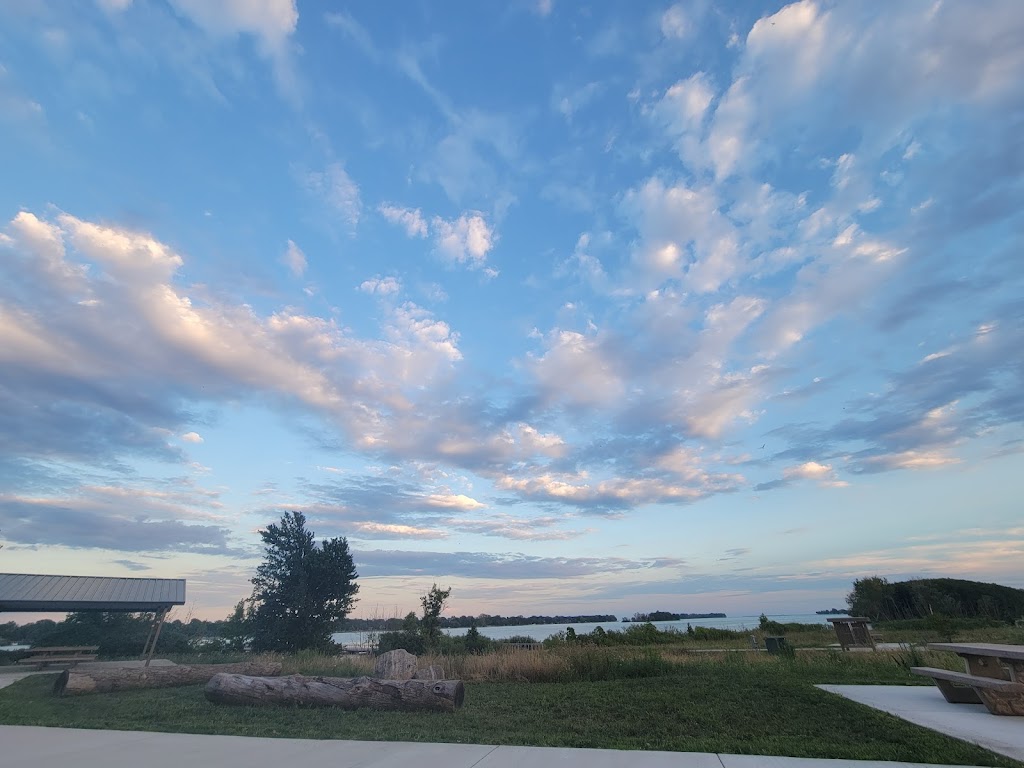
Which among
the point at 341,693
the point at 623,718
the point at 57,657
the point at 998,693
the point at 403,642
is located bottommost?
the point at 623,718

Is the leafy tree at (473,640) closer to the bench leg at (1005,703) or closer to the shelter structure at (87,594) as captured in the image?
the shelter structure at (87,594)

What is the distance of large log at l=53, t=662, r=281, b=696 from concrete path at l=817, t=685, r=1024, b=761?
504 inches

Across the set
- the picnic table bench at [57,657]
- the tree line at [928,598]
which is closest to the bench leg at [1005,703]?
the picnic table bench at [57,657]

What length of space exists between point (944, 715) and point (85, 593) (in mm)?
26994

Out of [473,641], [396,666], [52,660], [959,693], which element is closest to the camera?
[959,693]

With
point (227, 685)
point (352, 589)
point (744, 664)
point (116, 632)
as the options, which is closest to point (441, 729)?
point (227, 685)

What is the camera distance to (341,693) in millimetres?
9039

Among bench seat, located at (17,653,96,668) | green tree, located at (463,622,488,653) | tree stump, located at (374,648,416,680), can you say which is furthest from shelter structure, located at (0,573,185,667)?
tree stump, located at (374,648,416,680)

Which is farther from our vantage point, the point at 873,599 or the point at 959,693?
the point at 873,599

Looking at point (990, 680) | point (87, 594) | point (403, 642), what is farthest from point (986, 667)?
point (87, 594)

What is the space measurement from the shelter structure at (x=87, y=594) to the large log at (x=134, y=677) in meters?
7.47

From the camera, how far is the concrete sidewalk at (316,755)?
4.61 metres

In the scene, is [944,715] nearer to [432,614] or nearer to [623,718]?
[623,718]

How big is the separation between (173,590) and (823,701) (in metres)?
25.6
